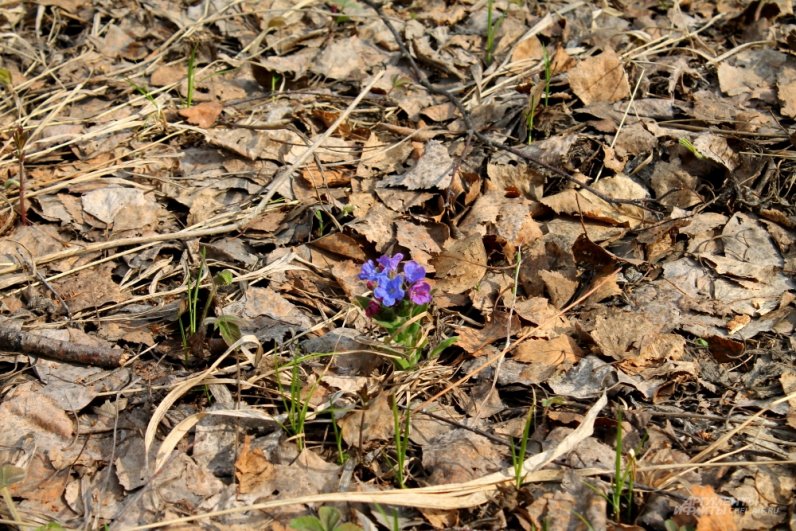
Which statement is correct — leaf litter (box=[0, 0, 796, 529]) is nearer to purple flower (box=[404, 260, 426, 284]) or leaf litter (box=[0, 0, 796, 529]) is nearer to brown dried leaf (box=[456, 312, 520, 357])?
brown dried leaf (box=[456, 312, 520, 357])

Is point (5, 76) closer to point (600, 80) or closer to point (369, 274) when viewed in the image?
point (369, 274)

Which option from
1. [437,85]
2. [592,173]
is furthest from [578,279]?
[437,85]

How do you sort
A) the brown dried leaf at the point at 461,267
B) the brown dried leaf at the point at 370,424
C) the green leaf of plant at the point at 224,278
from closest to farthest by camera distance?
1. the brown dried leaf at the point at 370,424
2. the green leaf of plant at the point at 224,278
3. the brown dried leaf at the point at 461,267

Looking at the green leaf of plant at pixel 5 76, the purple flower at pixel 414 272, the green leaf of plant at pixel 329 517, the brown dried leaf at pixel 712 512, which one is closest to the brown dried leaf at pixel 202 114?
the green leaf of plant at pixel 5 76

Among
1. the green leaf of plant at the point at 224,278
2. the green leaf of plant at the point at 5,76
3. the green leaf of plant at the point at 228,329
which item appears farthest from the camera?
the green leaf of plant at the point at 5,76

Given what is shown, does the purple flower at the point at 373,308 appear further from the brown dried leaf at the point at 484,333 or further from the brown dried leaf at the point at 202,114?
the brown dried leaf at the point at 202,114

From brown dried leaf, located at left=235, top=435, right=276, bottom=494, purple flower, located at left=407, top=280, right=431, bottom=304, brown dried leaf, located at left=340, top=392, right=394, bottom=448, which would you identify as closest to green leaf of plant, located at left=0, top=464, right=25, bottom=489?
brown dried leaf, located at left=235, top=435, right=276, bottom=494

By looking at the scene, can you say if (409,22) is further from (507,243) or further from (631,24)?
(507,243)
